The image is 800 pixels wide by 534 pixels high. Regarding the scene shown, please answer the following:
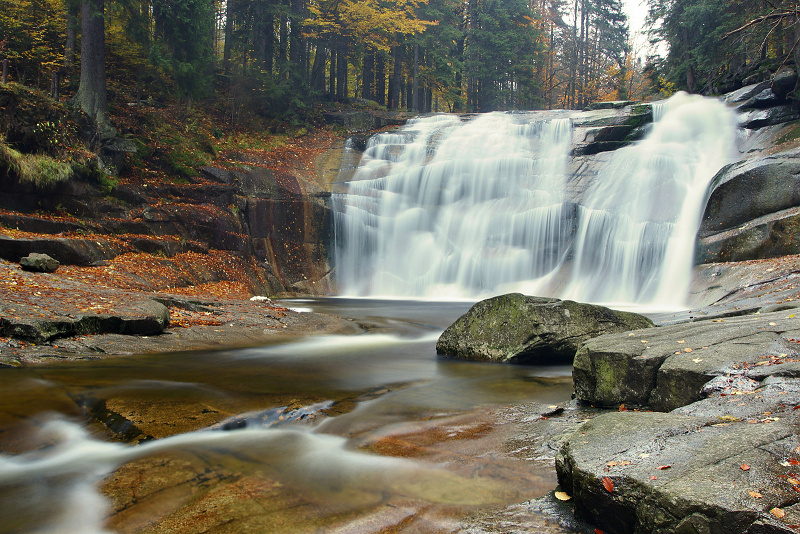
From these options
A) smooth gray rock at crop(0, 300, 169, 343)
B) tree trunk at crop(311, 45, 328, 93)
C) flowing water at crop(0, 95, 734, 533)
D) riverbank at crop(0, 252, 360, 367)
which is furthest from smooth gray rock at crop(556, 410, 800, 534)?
tree trunk at crop(311, 45, 328, 93)

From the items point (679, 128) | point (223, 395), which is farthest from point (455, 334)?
point (679, 128)

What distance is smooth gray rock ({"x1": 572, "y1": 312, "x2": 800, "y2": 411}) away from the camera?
3773mm

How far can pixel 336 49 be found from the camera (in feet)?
98.7

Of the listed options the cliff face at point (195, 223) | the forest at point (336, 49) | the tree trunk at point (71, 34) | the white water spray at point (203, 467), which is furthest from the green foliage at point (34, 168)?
the white water spray at point (203, 467)

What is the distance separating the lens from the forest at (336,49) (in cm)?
1700

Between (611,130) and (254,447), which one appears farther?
(611,130)

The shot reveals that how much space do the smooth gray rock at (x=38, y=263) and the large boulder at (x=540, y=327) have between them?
25.8 ft

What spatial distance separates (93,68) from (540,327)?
Result: 15563 mm

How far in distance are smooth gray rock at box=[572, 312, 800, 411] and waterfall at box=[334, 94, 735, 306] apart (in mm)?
9130

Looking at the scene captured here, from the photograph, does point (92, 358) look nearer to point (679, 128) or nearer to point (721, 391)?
point (721, 391)

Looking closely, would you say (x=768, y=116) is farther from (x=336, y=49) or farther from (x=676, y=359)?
(x=336, y=49)

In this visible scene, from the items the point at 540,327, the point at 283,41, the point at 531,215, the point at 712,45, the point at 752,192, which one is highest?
the point at 283,41

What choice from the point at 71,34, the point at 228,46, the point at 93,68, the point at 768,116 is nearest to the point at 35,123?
the point at 93,68

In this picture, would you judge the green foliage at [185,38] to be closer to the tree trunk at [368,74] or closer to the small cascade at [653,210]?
the tree trunk at [368,74]
